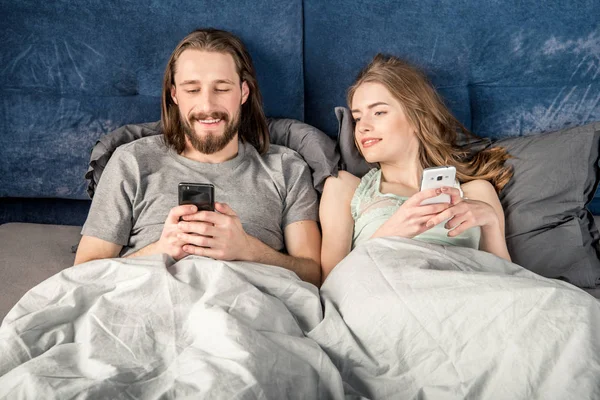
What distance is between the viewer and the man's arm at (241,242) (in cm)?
133

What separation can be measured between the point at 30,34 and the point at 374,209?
1215 mm

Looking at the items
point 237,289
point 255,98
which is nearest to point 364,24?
point 255,98

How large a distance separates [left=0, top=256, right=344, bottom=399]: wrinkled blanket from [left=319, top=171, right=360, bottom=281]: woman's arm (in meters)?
0.27

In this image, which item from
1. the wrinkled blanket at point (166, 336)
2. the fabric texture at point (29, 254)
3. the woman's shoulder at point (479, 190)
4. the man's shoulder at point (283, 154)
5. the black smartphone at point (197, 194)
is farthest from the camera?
the man's shoulder at point (283, 154)

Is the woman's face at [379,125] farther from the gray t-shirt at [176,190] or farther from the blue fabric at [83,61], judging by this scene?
the blue fabric at [83,61]

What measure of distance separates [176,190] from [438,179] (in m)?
0.71

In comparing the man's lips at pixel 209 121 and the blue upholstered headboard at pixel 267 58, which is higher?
the blue upholstered headboard at pixel 267 58

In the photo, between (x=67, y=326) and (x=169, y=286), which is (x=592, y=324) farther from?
(x=67, y=326)

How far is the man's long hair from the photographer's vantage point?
1684mm

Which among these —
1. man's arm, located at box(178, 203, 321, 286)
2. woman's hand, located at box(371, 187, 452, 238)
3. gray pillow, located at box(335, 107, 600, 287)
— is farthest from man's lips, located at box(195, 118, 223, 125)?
gray pillow, located at box(335, 107, 600, 287)

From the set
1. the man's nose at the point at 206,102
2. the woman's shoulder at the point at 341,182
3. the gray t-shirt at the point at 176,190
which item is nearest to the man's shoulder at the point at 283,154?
the gray t-shirt at the point at 176,190

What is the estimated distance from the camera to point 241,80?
1.71 metres

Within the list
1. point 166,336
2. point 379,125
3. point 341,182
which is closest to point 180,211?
point 166,336

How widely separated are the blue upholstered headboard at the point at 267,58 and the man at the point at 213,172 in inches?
5.7
